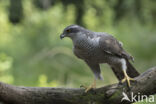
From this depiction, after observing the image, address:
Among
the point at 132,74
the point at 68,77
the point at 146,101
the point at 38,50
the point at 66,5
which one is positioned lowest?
the point at 146,101

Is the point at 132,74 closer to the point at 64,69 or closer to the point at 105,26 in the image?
the point at 64,69

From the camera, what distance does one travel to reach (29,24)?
21.8 ft

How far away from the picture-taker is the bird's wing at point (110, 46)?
7.11ft

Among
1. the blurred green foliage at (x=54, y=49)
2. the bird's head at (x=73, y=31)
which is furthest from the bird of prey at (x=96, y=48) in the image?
the blurred green foliage at (x=54, y=49)

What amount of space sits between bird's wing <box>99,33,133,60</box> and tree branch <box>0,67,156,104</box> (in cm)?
23

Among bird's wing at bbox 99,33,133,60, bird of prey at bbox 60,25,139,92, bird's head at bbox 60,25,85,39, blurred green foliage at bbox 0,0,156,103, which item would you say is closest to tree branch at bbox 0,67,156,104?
bird of prey at bbox 60,25,139,92

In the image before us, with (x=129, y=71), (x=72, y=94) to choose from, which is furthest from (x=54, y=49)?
(x=72, y=94)

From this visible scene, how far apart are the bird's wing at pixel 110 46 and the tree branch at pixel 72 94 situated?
0.76 feet

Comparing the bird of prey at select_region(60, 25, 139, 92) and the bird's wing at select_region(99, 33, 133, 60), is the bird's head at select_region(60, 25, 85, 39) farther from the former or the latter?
the bird's wing at select_region(99, 33, 133, 60)

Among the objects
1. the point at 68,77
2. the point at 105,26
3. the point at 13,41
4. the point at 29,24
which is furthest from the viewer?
the point at 105,26

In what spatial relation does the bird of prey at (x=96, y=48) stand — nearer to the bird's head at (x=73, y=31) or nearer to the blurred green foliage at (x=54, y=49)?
the bird's head at (x=73, y=31)

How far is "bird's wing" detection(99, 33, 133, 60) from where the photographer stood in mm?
2166

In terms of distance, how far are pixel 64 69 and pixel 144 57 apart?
124cm

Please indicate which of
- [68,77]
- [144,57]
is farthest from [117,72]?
[144,57]
